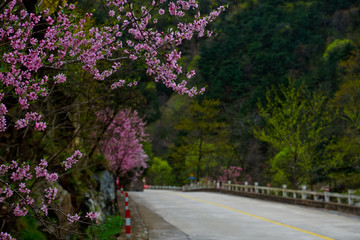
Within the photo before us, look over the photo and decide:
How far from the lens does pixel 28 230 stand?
7262 millimetres

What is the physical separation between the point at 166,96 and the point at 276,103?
30.1 m

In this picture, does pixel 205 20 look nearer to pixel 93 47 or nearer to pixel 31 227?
pixel 93 47

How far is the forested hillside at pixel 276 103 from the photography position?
28.7 meters

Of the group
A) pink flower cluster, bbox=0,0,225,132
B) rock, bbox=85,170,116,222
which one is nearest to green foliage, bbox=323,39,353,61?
rock, bbox=85,170,116,222

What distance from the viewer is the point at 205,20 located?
6.82 meters

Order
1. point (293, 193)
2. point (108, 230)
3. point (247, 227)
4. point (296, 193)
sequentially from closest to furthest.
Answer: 1. point (108, 230)
2. point (247, 227)
3. point (293, 193)
4. point (296, 193)

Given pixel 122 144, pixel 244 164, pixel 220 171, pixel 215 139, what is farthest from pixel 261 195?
pixel 215 139

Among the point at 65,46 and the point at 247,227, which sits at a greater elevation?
the point at 65,46

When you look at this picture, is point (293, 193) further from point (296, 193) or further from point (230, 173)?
point (230, 173)

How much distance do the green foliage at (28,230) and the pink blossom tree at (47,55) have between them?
676mm

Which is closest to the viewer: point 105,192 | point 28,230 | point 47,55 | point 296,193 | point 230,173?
point 47,55

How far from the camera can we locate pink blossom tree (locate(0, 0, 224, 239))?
4.64 meters

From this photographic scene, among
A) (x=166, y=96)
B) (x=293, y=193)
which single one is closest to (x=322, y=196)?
(x=293, y=193)

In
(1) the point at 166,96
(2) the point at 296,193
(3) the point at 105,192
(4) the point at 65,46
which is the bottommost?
(3) the point at 105,192
